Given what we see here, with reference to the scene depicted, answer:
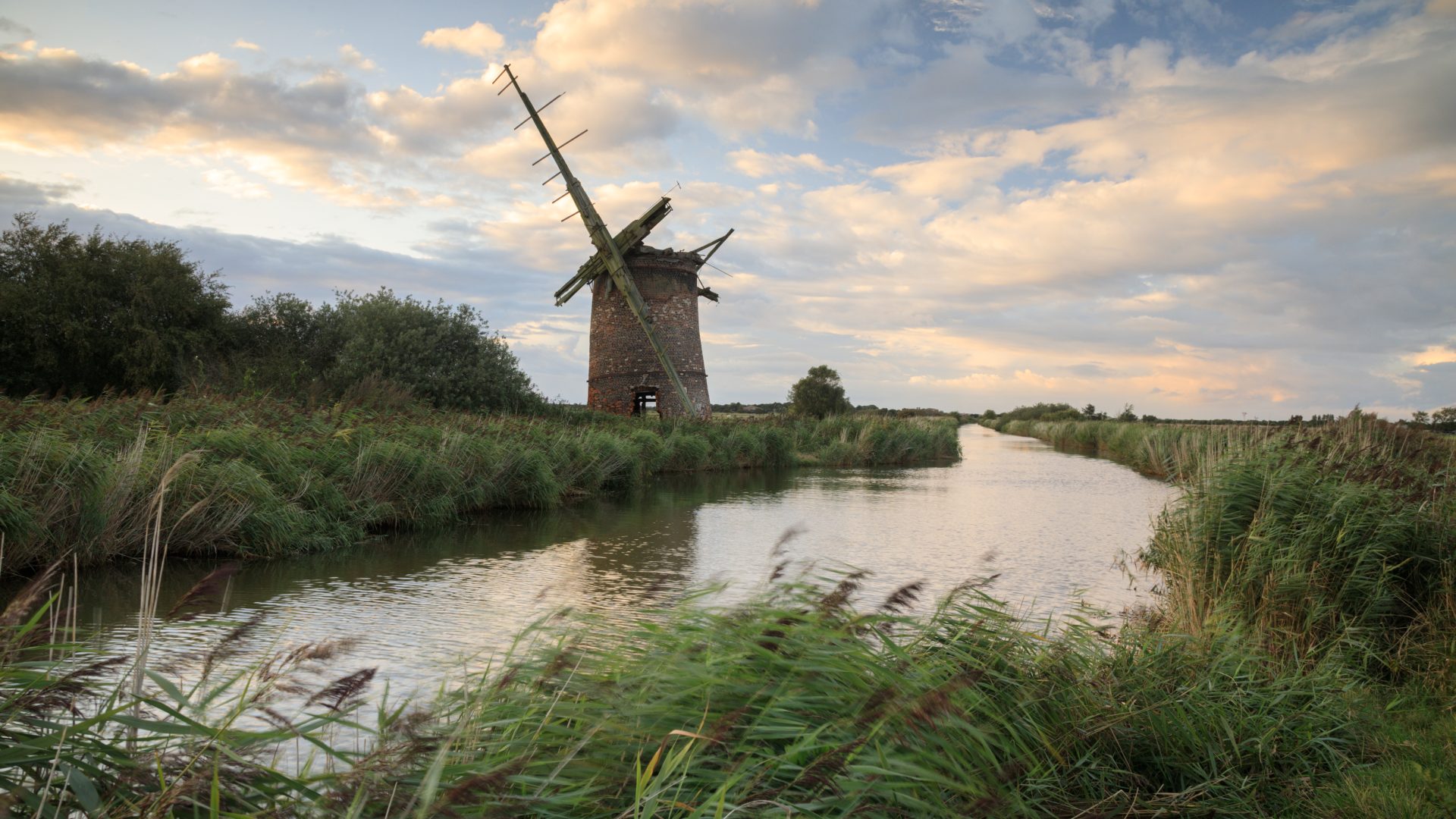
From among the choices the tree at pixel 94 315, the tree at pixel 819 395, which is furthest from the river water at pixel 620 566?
the tree at pixel 819 395

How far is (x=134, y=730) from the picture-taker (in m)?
2.10

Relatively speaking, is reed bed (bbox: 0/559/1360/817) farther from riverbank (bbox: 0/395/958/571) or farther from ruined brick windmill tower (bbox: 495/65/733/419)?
ruined brick windmill tower (bbox: 495/65/733/419)

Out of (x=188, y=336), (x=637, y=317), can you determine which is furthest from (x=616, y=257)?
(x=188, y=336)

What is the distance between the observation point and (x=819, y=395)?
48.0m

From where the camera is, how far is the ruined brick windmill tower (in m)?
25.0

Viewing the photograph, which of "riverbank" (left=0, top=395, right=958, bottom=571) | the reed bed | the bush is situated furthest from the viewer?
the bush

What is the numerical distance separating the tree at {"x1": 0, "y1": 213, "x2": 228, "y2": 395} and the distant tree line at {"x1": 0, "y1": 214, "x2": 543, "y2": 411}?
31 mm

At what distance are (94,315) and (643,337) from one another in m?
14.0

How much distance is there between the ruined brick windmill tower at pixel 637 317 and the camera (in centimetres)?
2503

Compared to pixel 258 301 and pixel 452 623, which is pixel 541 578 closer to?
pixel 452 623

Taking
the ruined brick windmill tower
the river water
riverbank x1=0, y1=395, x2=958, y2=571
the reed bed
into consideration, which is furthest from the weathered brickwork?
the reed bed

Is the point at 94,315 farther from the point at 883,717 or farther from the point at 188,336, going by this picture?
the point at 883,717

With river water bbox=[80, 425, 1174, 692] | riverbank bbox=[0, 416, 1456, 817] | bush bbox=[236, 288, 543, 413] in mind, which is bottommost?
river water bbox=[80, 425, 1174, 692]

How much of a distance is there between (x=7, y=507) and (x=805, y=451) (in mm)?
21692
